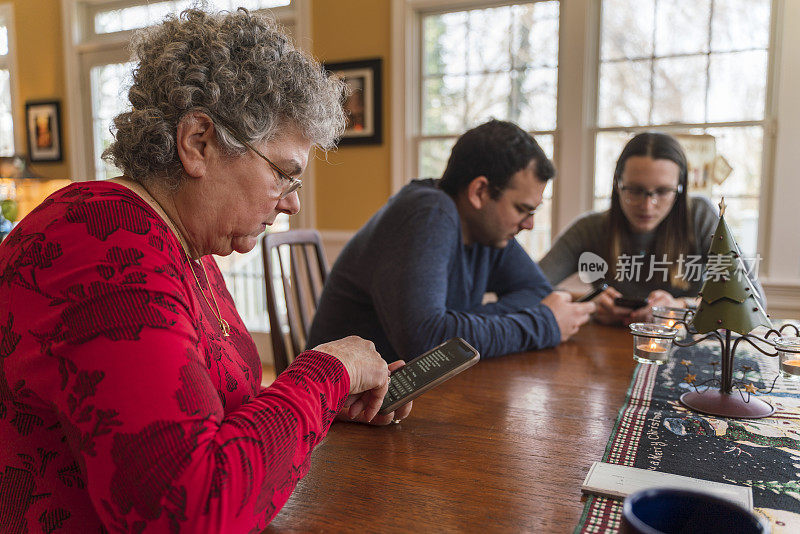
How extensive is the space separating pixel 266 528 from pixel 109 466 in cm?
19

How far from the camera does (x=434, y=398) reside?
1077 millimetres

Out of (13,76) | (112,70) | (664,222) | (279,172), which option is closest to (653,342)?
(279,172)

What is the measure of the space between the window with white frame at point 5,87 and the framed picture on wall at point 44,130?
26 cm

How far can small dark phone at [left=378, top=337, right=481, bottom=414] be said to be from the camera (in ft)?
3.04

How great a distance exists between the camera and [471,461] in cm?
81

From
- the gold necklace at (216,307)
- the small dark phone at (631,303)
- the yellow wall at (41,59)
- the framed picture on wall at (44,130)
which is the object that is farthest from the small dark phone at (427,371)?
the framed picture on wall at (44,130)

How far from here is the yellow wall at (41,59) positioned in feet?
13.7

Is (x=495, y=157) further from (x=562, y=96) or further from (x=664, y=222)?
(x=562, y=96)

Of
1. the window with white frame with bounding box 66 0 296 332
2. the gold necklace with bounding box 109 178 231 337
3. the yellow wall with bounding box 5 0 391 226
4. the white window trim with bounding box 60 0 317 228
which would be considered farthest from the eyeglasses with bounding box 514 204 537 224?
the white window trim with bounding box 60 0 317 228

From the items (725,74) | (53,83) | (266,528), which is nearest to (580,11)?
(725,74)

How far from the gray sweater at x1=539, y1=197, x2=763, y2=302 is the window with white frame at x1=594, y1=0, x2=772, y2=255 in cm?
93

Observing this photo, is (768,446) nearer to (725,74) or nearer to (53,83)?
(725,74)

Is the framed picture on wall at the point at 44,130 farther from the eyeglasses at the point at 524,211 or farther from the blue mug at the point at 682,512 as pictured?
the blue mug at the point at 682,512

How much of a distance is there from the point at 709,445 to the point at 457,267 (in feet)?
3.08
